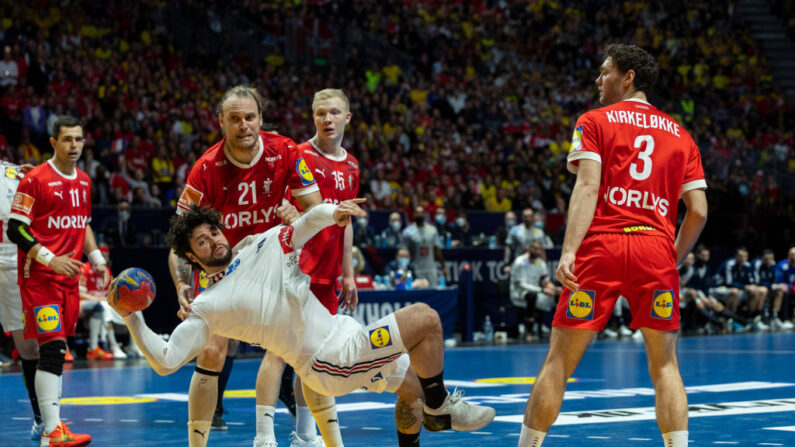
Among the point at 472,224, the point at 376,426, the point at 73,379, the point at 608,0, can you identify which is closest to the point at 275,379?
the point at 376,426

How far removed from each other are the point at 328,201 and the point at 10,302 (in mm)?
3115

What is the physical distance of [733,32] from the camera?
36.2 m

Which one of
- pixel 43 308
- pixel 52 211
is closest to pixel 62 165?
pixel 52 211

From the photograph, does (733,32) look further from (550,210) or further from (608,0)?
A: (550,210)

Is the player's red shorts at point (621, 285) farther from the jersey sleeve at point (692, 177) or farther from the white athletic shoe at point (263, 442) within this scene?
the white athletic shoe at point (263, 442)

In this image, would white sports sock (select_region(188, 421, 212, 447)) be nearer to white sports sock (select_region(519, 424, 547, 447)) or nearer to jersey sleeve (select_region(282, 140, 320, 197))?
jersey sleeve (select_region(282, 140, 320, 197))

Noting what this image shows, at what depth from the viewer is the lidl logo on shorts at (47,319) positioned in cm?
798

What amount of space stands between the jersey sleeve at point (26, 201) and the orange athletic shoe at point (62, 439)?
1.56 metres

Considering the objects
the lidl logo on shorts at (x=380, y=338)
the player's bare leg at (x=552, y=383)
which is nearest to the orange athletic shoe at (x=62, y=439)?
the lidl logo on shorts at (x=380, y=338)

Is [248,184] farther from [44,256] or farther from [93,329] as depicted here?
[93,329]

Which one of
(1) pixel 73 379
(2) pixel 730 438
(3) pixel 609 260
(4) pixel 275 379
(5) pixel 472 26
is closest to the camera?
(3) pixel 609 260

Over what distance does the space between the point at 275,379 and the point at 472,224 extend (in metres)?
15.3

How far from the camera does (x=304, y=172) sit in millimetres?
7141

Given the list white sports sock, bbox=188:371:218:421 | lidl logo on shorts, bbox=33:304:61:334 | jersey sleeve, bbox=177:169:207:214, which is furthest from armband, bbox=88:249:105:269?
white sports sock, bbox=188:371:218:421
